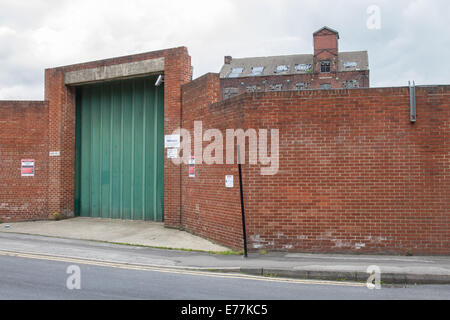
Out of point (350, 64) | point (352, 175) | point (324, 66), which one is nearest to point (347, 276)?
point (352, 175)

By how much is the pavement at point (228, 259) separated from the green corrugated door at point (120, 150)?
2743mm

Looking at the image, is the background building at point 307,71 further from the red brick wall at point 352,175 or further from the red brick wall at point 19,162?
the red brick wall at point 352,175

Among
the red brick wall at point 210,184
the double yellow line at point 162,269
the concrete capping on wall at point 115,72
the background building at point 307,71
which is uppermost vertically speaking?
the background building at point 307,71

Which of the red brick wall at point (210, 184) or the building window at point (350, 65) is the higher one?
the building window at point (350, 65)

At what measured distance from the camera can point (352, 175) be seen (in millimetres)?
9922

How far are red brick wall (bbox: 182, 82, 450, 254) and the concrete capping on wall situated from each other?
17.5 ft

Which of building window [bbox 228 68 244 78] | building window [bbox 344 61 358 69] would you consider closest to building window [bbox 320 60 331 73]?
building window [bbox 344 61 358 69]

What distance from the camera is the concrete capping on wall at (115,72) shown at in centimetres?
1473

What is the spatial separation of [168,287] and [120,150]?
10024mm

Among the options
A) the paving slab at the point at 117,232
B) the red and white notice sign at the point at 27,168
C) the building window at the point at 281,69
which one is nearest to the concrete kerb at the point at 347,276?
the paving slab at the point at 117,232

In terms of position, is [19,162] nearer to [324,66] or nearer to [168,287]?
[168,287]

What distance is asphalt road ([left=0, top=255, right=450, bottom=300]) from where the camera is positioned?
6488 millimetres

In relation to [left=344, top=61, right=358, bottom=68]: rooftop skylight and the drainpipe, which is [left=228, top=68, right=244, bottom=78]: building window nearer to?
[left=344, top=61, right=358, bottom=68]: rooftop skylight
